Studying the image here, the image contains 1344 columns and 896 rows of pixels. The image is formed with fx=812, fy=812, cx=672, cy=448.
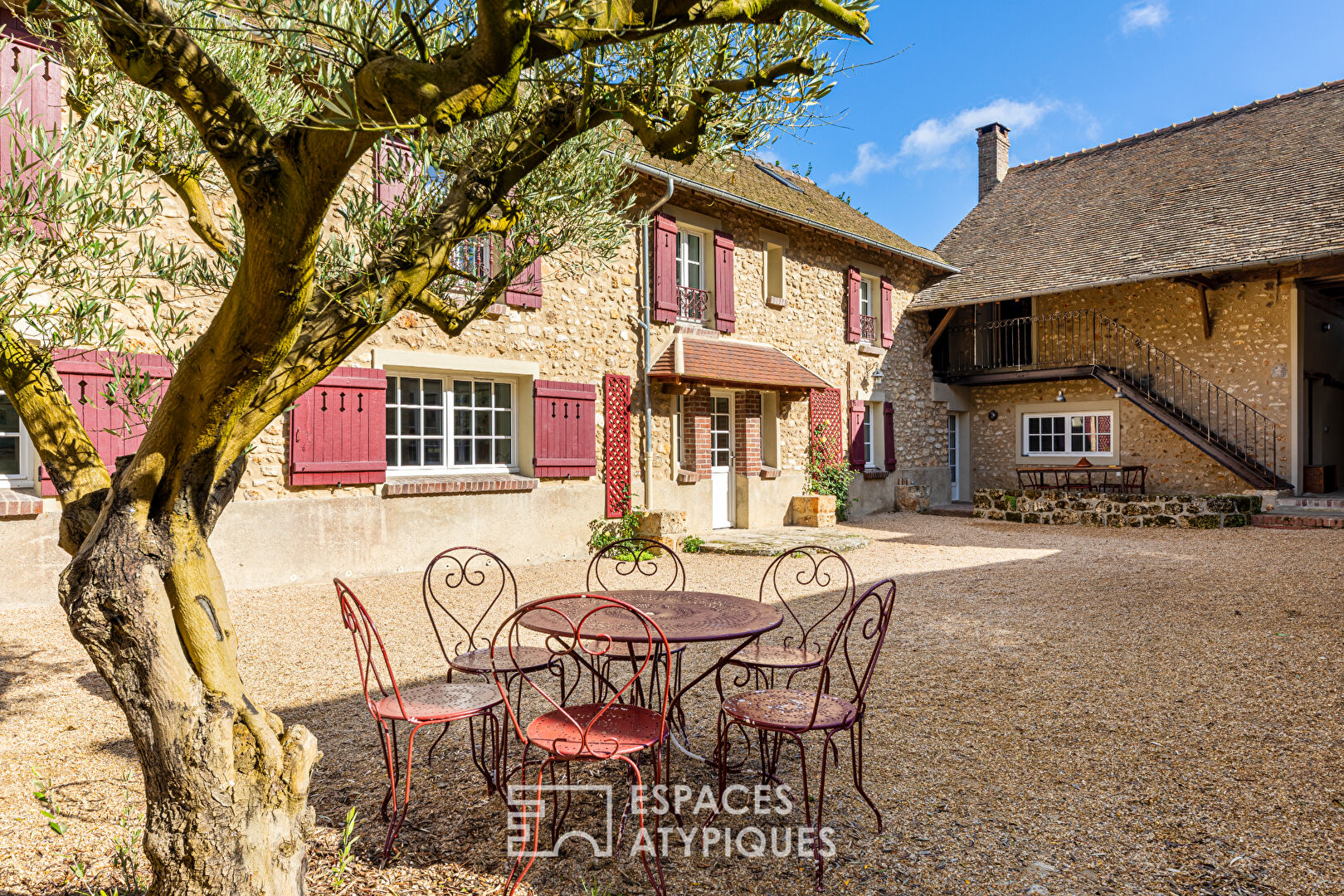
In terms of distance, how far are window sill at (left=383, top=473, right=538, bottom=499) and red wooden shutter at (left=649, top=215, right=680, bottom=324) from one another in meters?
2.82

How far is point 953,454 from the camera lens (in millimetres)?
15633

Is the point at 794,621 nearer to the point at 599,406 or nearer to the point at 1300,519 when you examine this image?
the point at 599,406

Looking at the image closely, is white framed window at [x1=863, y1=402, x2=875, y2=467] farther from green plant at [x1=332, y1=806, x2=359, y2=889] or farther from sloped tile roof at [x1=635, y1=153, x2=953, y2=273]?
green plant at [x1=332, y1=806, x2=359, y2=889]

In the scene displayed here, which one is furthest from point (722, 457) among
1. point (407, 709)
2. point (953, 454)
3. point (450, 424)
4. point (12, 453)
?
point (407, 709)

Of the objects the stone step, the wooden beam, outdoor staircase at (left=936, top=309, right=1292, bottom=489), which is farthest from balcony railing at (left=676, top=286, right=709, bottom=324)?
the stone step

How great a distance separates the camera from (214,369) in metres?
1.92

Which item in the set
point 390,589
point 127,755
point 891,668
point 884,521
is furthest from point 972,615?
point 884,521

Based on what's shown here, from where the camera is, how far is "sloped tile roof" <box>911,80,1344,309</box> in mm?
11789

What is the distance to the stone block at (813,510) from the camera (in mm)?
11680

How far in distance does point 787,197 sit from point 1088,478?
701 centimetres

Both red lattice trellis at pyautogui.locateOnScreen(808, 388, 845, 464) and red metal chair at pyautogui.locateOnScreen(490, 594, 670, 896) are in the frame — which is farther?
red lattice trellis at pyautogui.locateOnScreen(808, 388, 845, 464)

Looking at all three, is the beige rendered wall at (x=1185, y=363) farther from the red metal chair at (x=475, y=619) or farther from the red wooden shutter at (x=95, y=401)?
the red wooden shutter at (x=95, y=401)

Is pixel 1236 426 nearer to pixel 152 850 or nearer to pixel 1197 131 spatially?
pixel 1197 131

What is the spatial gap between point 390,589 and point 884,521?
8.12 metres
